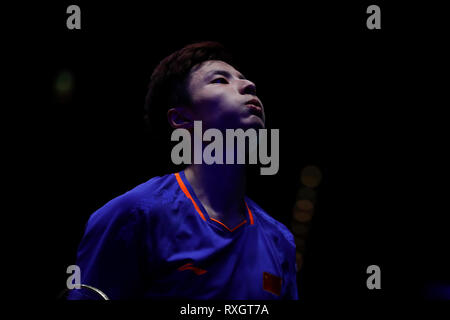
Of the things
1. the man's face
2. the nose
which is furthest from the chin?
the nose

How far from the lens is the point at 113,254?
840mm

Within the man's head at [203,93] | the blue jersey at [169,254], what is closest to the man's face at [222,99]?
the man's head at [203,93]

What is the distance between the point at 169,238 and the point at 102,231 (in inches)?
7.1

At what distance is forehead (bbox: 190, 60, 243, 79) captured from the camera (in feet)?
3.52

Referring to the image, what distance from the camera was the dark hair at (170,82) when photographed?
112 cm

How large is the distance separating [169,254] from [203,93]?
497 millimetres

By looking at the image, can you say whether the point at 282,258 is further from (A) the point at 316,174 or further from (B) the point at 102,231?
(A) the point at 316,174

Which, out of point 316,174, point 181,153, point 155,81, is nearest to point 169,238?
point 181,153

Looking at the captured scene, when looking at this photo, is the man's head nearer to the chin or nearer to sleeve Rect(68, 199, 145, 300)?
the chin

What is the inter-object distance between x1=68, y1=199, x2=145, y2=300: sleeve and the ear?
32cm

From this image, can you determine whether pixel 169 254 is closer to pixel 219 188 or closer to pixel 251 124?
pixel 219 188

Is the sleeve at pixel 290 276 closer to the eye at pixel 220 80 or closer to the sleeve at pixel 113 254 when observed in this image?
the sleeve at pixel 113 254

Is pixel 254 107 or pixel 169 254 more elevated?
pixel 254 107

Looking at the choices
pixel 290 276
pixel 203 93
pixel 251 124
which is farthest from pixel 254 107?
pixel 290 276
